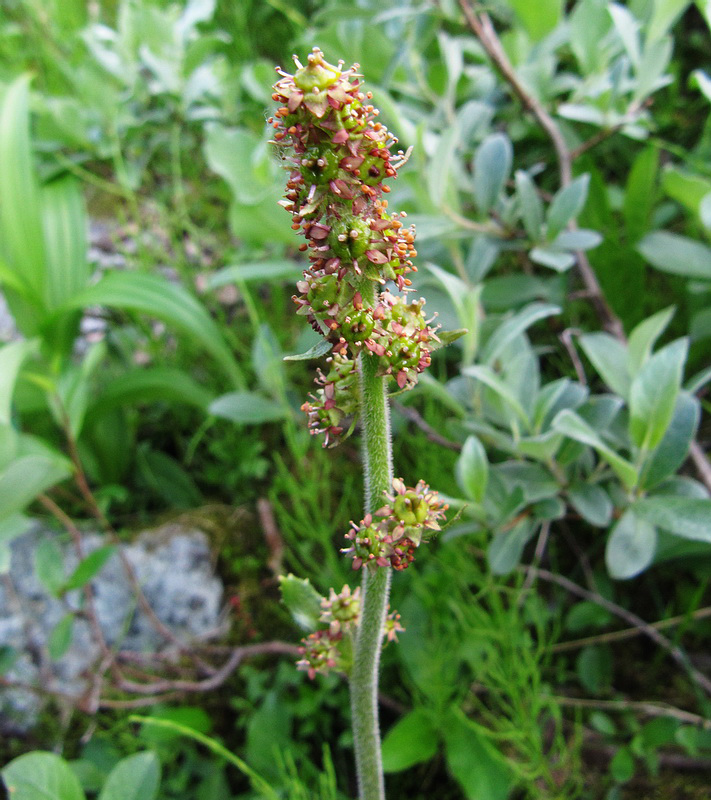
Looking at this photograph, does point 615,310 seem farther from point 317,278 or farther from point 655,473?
point 317,278

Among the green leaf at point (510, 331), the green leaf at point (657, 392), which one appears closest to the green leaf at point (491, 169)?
the green leaf at point (510, 331)

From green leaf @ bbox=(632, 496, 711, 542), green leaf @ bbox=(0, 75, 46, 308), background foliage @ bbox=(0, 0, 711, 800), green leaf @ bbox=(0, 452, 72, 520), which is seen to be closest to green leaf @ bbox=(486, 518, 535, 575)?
background foliage @ bbox=(0, 0, 711, 800)

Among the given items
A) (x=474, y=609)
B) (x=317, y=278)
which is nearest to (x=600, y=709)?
(x=474, y=609)

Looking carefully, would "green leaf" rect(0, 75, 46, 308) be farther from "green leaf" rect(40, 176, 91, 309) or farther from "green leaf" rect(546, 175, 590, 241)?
"green leaf" rect(546, 175, 590, 241)

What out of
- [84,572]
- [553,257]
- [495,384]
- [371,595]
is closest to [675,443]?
[495,384]

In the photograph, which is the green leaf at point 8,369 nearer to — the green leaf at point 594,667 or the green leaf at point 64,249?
the green leaf at point 64,249

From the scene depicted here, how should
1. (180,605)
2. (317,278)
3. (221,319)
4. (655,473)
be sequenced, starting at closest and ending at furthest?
1. (317,278)
2. (655,473)
3. (180,605)
4. (221,319)

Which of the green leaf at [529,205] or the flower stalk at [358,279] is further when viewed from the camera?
the green leaf at [529,205]
